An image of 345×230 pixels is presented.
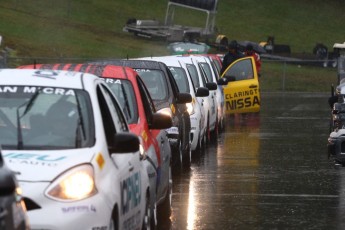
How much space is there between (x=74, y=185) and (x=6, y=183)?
2445mm

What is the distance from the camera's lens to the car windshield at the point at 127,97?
1173 centimetres

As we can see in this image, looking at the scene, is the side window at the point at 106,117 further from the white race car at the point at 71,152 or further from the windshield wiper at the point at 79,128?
the windshield wiper at the point at 79,128

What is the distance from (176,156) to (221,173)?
2.56 ft

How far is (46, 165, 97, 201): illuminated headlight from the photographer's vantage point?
8.08 metres

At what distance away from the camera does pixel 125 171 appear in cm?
912

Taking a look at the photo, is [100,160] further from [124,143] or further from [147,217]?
[147,217]

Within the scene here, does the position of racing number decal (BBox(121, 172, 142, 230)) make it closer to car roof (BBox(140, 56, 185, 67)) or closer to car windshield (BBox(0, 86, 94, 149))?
car windshield (BBox(0, 86, 94, 149))

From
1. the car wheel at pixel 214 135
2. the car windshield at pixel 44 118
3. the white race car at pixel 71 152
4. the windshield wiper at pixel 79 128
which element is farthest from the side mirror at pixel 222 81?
the windshield wiper at pixel 79 128

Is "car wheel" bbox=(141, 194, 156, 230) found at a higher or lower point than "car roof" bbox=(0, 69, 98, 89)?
lower

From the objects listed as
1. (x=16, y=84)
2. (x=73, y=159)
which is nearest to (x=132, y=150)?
(x=73, y=159)

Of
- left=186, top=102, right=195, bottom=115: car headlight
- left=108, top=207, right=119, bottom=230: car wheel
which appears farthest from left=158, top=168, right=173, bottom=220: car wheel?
left=186, top=102, right=195, bottom=115: car headlight

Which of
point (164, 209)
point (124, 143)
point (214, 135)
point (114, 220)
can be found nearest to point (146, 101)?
point (164, 209)

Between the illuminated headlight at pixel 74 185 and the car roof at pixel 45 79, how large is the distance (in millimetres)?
1178

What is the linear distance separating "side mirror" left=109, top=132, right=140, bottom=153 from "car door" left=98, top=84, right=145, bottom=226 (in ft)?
0.46
